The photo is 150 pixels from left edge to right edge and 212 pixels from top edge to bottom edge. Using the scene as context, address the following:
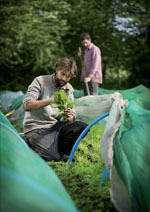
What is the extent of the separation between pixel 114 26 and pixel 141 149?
13.8 m

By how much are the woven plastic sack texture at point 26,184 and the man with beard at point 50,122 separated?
68.9 inches

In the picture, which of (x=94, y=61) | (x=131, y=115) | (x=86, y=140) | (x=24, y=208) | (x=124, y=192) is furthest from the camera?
(x=94, y=61)

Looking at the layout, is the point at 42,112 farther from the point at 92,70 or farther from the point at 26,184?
the point at 92,70

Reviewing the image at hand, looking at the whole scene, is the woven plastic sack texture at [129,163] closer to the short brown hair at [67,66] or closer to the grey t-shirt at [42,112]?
the short brown hair at [67,66]

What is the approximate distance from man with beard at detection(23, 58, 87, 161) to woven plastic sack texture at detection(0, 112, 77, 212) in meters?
1.75

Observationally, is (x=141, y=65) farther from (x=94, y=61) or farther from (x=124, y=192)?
(x=124, y=192)

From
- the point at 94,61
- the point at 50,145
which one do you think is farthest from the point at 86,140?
the point at 94,61

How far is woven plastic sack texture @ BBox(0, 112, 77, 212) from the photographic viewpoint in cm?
117

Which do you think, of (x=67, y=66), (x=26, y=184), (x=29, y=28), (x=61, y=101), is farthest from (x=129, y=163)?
(x=29, y=28)

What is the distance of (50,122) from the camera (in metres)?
3.46

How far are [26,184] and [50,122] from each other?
2212mm

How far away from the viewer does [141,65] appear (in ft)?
44.8

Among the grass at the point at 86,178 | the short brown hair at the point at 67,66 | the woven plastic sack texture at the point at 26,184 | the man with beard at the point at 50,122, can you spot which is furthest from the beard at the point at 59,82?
the woven plastic sack texture at the point at 26,184

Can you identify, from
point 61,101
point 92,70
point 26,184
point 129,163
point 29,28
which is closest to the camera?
point 26,184
